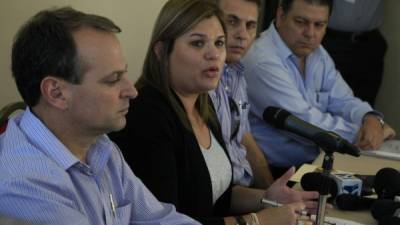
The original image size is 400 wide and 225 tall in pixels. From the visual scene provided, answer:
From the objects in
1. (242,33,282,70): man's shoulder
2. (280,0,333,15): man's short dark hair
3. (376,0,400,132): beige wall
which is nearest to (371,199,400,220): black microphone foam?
(242,33,282,70): man's shoulder

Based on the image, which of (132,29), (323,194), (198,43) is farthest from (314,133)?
(132,29)

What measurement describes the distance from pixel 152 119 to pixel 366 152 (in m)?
1.04

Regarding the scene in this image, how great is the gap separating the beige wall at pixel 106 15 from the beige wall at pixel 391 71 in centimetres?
Answer: 187

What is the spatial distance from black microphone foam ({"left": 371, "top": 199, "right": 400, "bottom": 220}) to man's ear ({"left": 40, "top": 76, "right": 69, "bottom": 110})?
88cm

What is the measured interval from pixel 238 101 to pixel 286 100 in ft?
Result: 0.99

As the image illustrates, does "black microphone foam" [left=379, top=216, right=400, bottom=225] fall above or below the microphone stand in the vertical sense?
below

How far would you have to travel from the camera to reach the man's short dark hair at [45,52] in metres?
1.02

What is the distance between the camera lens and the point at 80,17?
107 centimetres

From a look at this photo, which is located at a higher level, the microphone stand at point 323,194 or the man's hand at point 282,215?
the microphone stand at point 323,194

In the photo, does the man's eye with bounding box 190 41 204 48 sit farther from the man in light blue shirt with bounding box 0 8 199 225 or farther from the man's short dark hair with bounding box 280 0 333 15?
the man's short dark hair with bounding box 280 0 333 15

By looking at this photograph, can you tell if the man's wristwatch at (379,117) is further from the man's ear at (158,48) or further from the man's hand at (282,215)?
the man's ear at (158,48)

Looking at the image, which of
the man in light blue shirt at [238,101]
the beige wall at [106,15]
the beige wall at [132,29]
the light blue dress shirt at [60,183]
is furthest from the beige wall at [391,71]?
the light blue dress shirt at [60,183]

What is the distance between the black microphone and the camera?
1271mm

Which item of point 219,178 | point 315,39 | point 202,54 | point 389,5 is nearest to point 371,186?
point 219,178
